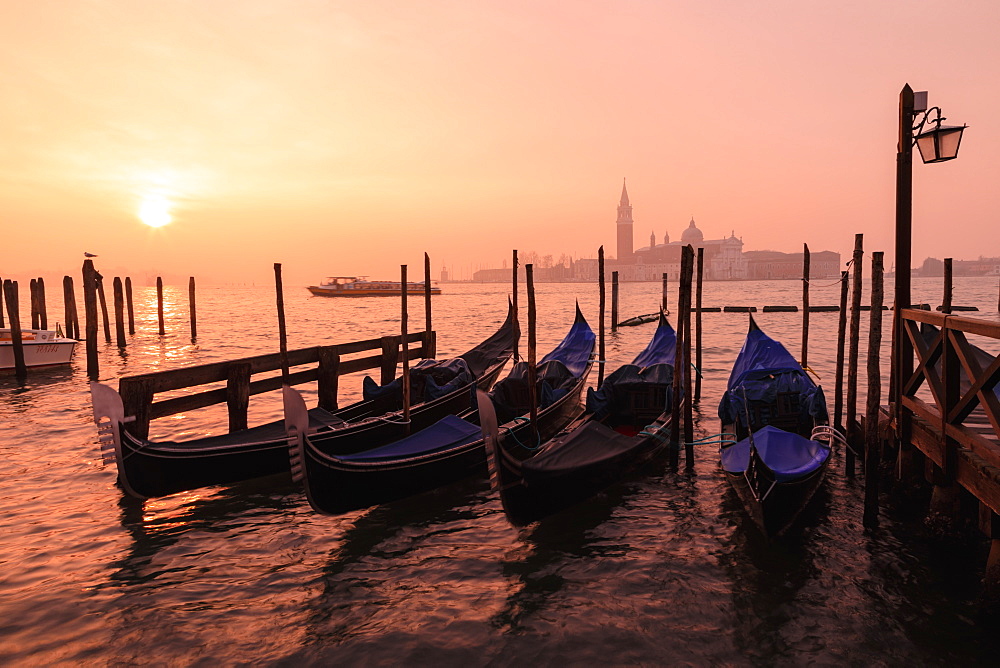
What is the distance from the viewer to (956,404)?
4.48 metres

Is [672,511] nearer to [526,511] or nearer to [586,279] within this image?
[526,511]

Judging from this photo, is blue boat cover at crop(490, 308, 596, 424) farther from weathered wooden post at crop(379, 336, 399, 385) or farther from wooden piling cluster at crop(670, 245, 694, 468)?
weathered wooden post at crop(379, 336, 399, 385)

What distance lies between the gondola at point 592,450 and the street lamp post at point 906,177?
258 cm

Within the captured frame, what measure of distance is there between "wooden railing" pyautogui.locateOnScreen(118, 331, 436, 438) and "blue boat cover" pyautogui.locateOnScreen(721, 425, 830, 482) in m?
4.28

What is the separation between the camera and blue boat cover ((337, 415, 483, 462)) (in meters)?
6.01

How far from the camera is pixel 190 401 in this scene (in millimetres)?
7109

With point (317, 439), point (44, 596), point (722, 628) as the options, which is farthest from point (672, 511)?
point (44, 596)

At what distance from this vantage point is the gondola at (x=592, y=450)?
529cm

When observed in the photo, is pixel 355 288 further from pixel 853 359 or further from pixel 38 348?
pixel 853 359

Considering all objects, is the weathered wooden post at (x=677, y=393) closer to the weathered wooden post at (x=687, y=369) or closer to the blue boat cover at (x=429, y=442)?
the weathered wooden post at (x=687, y=369)

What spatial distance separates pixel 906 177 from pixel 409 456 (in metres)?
5.29

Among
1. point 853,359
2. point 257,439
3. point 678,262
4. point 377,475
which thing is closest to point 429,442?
point 377,475

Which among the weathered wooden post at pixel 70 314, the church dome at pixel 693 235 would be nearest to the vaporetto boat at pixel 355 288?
the weathered wooden post at pixel 70 314

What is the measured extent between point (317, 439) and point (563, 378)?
4.26 metres
